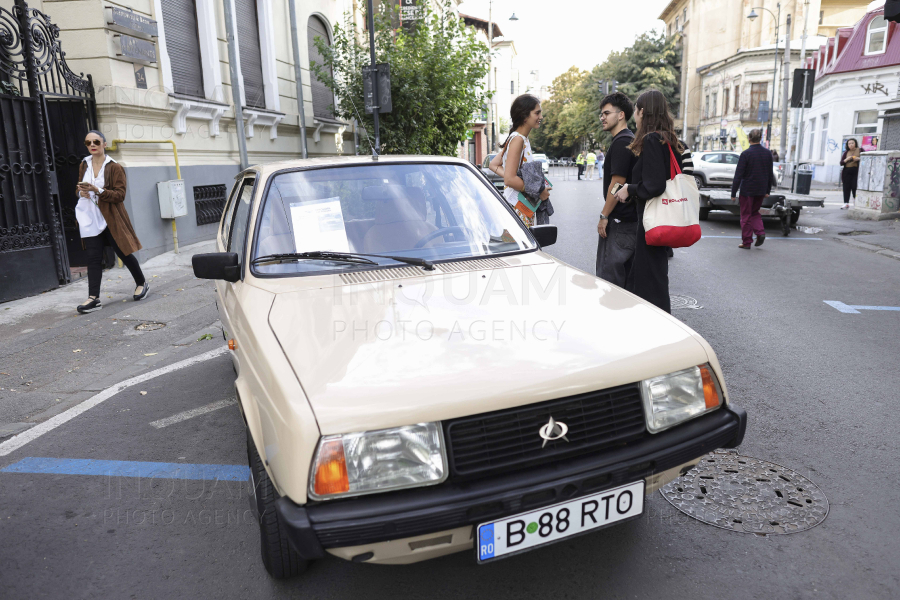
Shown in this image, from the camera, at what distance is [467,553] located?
8.71 feet

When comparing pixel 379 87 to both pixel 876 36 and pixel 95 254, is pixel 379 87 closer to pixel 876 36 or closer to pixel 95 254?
pixel 95 254

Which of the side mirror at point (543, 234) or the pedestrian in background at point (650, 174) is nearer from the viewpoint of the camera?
the side mirror at point (543, 234)

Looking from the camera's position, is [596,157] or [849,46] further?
[596,157]

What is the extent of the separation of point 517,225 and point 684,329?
1223mm

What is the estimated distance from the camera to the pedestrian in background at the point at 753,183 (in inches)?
409

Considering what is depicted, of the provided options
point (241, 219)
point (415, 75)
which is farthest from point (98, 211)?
point (415, 75)

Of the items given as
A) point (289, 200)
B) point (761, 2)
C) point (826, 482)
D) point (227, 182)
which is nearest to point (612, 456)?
point (826, 482)

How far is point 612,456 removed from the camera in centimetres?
215

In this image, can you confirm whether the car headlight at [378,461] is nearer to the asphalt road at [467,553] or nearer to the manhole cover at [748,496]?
the asphalt road at [467,553]

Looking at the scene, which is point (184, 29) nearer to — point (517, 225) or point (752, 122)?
point (517, 225)

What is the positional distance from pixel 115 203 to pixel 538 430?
254 inches

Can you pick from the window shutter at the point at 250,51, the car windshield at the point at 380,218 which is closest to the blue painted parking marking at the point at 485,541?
the car windshield at the point at 380,218

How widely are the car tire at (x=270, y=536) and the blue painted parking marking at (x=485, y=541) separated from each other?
739mm

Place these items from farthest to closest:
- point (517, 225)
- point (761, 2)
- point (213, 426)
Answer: point (761, 2) < point (213, 426) < point (517, 225)
